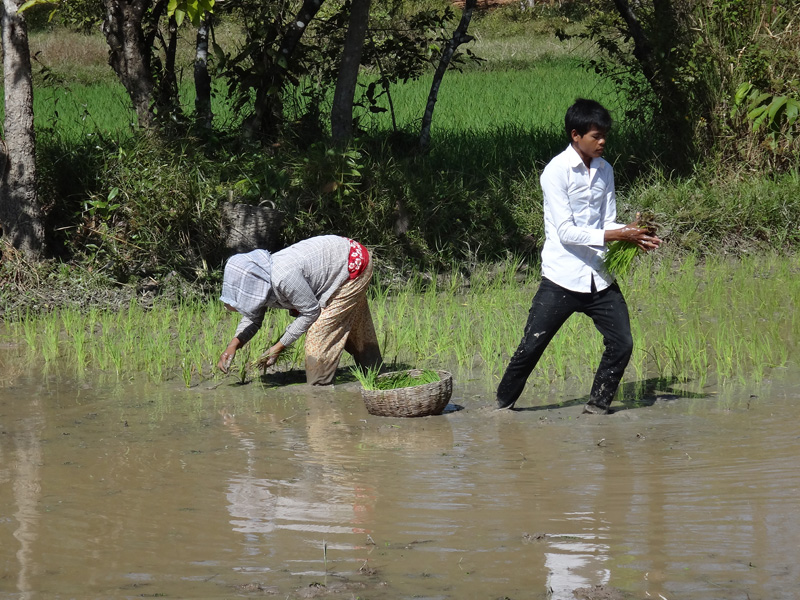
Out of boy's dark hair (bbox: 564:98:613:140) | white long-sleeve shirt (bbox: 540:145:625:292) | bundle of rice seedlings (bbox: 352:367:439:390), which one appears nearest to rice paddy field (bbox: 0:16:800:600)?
bundle of rice seedlings (bbox: 352:367:439:390)

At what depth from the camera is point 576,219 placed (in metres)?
4.56

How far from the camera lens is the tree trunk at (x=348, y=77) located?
8.76 metres

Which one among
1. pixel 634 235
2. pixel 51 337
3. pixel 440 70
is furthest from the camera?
pixel 440 70

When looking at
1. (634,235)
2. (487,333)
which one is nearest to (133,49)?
(487,333)

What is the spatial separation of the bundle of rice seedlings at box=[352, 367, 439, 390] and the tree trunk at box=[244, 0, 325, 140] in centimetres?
407

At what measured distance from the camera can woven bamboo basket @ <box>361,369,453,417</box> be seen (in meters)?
4.91

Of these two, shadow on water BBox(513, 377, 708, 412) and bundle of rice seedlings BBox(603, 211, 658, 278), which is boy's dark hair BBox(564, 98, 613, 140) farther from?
shadow on water BBox(513, 377, 708, 412)

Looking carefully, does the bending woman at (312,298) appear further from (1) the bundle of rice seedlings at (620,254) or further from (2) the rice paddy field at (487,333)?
(1) the bundle of rice seedlings at (620,254)

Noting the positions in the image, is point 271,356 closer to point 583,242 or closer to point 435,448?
point 435,448

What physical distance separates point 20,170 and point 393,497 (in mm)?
5140

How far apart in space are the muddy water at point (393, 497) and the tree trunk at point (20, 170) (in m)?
2.50

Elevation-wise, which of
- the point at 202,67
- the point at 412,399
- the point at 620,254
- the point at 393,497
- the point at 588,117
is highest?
the point at 202,67

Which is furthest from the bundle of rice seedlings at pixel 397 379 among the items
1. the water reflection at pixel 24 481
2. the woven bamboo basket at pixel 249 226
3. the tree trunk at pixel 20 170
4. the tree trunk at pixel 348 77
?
the tree trunk at pixel 348 77

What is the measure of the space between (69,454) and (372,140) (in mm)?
5721
